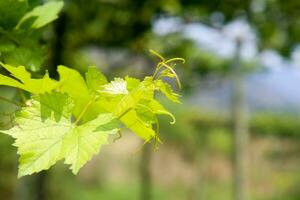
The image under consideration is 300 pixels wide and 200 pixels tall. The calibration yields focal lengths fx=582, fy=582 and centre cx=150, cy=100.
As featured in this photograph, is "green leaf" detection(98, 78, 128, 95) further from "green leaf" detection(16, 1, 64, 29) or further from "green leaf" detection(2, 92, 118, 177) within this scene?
"green leaf" detection(16, 1, 64, 29)

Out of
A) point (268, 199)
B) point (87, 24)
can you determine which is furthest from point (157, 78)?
point (268, 199)

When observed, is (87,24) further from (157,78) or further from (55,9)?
(157,78)

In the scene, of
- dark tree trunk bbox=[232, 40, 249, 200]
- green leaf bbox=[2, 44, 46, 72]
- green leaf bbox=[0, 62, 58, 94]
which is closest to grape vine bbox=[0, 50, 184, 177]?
green leaf bbox=[0, 62, 58, 94]

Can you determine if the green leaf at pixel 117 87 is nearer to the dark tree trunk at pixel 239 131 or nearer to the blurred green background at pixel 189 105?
the blurred green background at pixel 189 105

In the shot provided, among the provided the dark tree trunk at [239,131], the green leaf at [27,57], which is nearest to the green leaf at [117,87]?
the green leaf at [27,57]

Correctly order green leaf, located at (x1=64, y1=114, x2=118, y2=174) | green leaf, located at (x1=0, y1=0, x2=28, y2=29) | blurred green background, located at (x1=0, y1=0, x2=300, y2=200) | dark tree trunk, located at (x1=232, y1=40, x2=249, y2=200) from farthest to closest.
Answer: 1. dark tree trunk, located at (x1=232, y1=40, x2=249, y2=200)
2. blurred green background, located at (x1=0, y1=0, x2=300, y2=200)
3. green leaf, located at (x1=0, y1=0, x2=28, y2=29)
4. green leaf, located at (x1=64, y1=114, x2=118, y2=174)

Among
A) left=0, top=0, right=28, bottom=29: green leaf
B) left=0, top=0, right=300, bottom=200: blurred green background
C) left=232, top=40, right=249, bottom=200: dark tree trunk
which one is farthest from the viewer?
left=232, top=40, right=249, bottom=200: dark tree trunk
